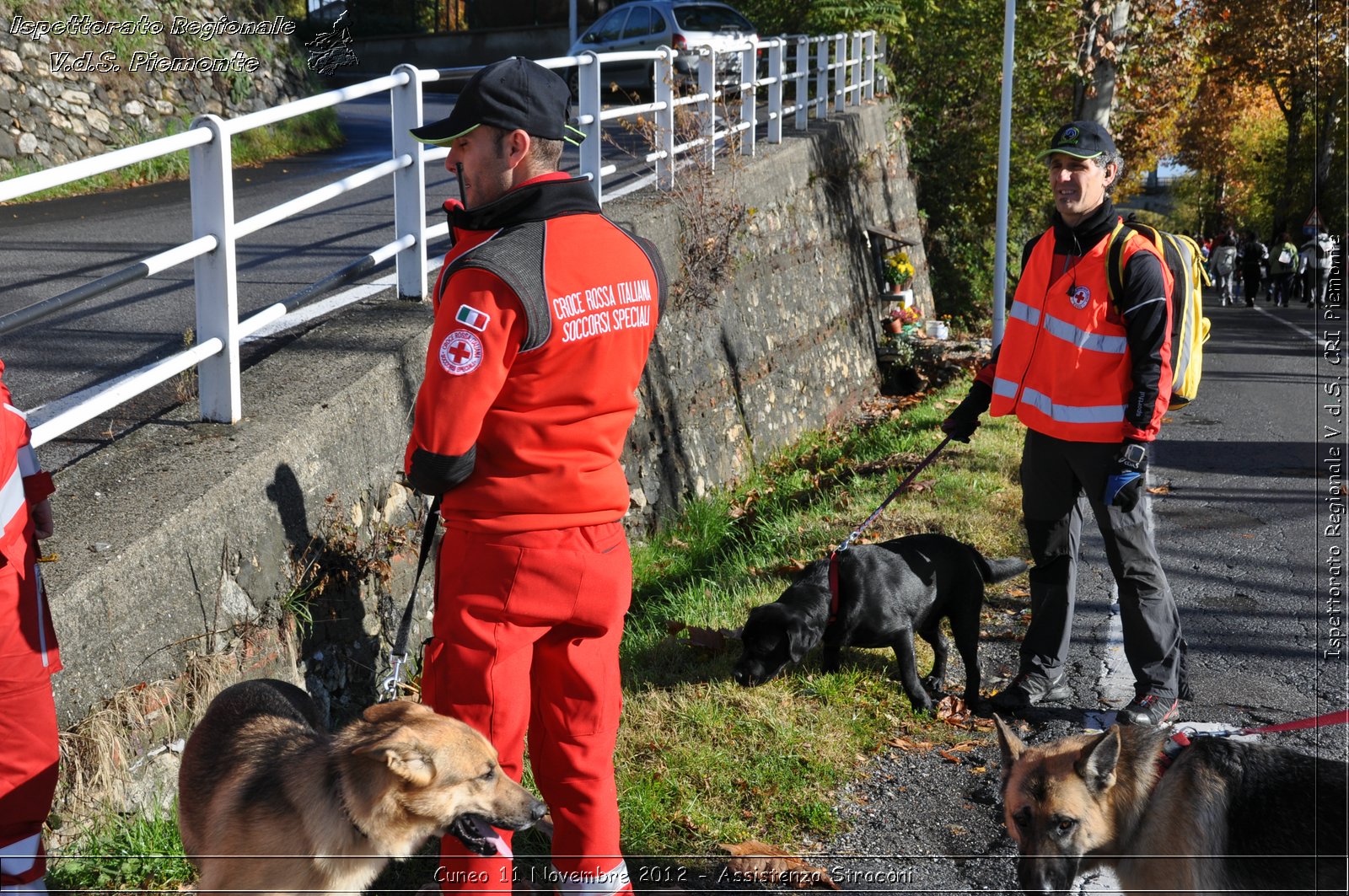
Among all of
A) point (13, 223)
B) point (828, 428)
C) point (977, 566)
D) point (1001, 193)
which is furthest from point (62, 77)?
point (977, 566)

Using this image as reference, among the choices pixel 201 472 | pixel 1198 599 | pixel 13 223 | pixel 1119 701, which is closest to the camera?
pixel 201 472

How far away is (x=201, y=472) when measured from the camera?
3.95m

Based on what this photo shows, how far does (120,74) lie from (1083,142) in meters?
13.2

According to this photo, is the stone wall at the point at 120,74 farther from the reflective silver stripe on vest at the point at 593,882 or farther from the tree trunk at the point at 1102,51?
the reflective silver stripe on vest at the point at 593,882

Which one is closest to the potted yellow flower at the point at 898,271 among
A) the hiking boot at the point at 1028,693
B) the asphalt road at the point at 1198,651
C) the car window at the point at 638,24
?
the asphalt road at the point at 1198,651

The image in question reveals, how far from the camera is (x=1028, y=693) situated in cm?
483

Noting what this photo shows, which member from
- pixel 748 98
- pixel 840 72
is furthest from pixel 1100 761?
pixel 840 72

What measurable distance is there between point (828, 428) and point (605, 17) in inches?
507

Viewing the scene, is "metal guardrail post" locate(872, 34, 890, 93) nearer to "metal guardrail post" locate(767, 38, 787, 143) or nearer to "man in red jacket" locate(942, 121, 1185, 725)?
"metal guardrail post" locate(767, 38, 787, 143)

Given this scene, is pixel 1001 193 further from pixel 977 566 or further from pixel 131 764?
pixel 131 764

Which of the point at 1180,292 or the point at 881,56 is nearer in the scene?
the point at 1180,292

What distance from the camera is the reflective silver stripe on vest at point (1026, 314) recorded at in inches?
193

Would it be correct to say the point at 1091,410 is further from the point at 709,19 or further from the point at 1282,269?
the point at 1282,269

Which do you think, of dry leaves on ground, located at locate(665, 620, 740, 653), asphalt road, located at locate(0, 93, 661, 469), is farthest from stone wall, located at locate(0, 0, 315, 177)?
dry leaves on ground, located at locate(665, 620, 740, 653)
